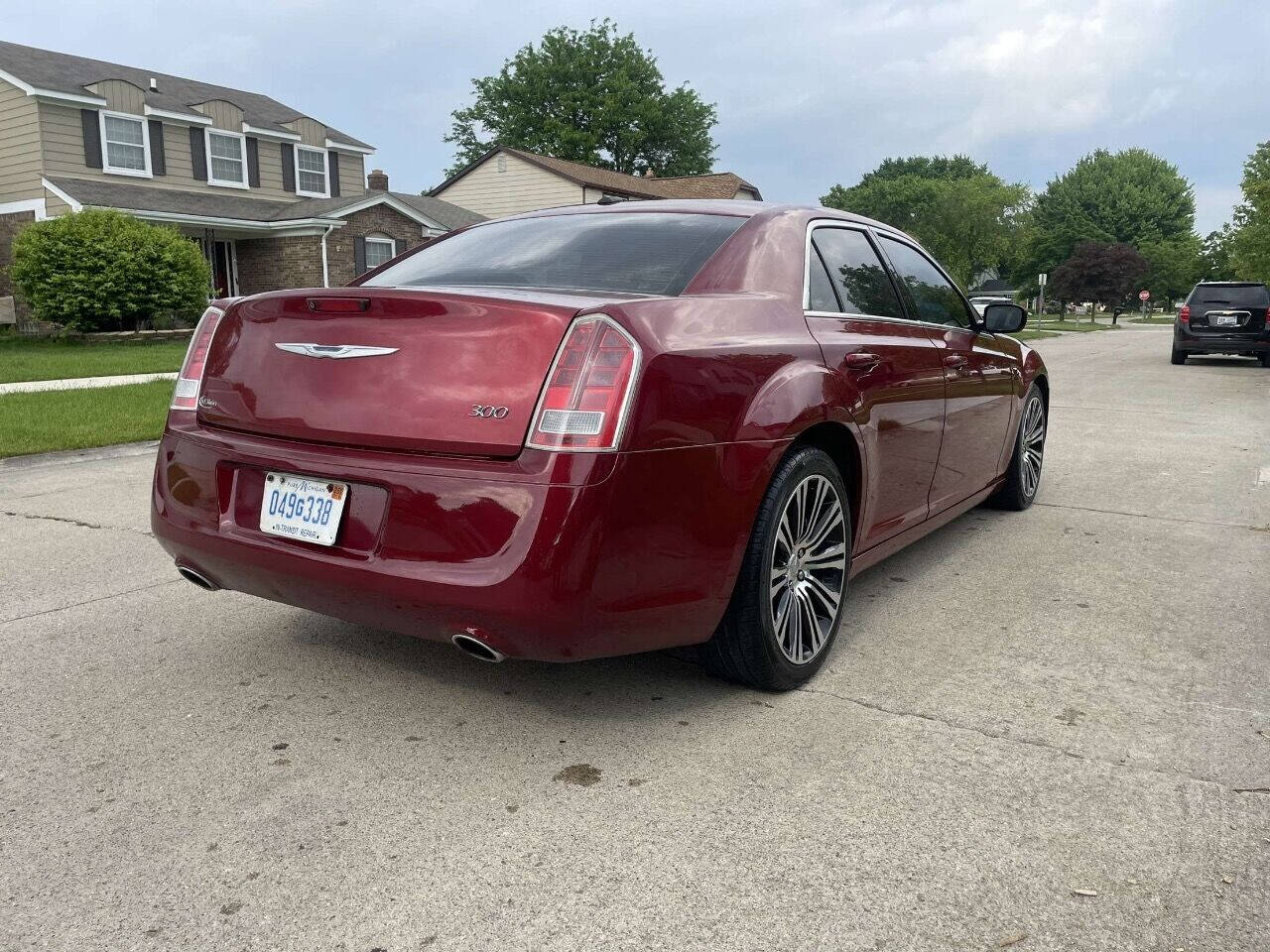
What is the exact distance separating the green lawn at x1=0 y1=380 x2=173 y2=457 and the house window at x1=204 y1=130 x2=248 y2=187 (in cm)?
1817

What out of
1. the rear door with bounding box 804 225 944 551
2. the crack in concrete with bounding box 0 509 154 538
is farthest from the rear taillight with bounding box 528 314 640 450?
the crack in concrete with bounding box 0 509 154 538

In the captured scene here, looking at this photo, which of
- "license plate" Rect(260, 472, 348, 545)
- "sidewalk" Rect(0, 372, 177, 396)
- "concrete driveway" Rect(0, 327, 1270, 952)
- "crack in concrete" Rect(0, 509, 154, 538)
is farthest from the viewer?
"sidewalk" Rect(0, 372, 177, 396)

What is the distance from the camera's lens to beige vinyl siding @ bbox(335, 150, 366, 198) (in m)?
32.5

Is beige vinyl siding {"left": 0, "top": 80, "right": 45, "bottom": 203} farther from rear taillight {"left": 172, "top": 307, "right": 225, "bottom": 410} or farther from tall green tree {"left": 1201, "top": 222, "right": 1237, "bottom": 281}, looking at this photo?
tall green tree {"left": 1201, "top": 222, "right": 1237, "bottom": 281}

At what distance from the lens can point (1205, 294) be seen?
64.6 feet

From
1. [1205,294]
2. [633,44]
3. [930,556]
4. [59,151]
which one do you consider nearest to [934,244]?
[633,44]

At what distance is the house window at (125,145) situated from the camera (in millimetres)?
25797

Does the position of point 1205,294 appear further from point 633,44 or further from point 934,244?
point 633,44

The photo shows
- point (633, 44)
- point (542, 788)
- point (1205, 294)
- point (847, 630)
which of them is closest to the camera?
point (542, 788)

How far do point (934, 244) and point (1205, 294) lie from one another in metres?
30.3

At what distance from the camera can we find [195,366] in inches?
138

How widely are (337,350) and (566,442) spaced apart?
0.79m

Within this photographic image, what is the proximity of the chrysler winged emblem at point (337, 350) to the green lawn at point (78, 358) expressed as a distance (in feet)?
30.8

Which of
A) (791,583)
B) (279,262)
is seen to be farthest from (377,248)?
(791,583)
